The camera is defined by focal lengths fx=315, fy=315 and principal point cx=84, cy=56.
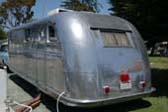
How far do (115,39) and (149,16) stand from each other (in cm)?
209

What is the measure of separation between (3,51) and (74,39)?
11.6 m

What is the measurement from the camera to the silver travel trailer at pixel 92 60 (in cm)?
682

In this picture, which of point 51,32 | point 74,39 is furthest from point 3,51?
point 74,39

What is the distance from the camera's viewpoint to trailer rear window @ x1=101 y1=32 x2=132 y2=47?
24.0ft

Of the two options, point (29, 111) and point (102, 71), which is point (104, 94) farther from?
point (29, 111)

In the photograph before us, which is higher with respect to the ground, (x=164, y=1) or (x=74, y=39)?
(x=164, y=1)

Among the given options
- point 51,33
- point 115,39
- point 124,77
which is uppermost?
point 51,33

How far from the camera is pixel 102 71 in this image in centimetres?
Result: 690

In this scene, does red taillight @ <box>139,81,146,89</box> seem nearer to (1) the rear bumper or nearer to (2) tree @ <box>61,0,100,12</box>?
(1) the rear bumper

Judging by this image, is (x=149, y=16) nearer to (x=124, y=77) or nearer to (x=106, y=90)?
(x=124, y=77)

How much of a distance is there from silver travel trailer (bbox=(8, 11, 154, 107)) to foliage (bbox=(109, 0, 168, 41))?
1.38 meters

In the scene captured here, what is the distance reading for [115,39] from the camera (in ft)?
24.8

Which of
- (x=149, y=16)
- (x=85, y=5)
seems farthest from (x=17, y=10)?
(x=149, y=16)

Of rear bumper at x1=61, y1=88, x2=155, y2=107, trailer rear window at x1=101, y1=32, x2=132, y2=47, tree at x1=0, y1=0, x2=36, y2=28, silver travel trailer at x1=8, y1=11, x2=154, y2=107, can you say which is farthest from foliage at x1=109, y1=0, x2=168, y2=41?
tree at x1=0, y1=0, x2=36, y2=28
